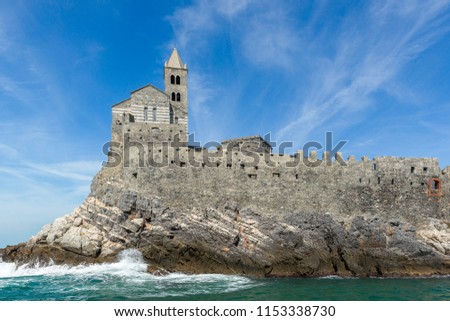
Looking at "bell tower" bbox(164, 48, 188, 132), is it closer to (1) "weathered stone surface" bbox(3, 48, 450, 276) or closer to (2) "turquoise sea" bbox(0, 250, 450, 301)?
(1) "weathered stone surface" bbox(3, 48, 450, 276)

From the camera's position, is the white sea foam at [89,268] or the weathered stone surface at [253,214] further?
the weathered stone surface at [253,214]

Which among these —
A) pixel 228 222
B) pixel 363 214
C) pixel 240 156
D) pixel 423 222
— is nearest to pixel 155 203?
pixel 228 222

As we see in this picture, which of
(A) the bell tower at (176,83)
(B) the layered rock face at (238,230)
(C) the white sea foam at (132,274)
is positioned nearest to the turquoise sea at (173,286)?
(C) the white sea foam at (132,274)

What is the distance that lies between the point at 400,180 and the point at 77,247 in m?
26.2

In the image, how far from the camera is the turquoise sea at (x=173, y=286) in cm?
1880

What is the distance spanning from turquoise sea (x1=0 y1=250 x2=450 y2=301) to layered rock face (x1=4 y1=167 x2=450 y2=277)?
1.49 meters

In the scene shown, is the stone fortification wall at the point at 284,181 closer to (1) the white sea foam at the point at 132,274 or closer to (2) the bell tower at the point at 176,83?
(1) the white sea foam at the point at 132,274

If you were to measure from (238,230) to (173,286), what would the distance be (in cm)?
873

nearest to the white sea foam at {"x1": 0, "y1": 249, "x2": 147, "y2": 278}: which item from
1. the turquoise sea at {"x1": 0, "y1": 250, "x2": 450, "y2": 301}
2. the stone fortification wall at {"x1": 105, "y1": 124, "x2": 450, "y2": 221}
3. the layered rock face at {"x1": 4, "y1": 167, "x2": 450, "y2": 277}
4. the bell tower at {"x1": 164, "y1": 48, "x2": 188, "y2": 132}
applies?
the turquoise sea at {"x1": 0, "y1": 250, "x2": 450, "y2": 301}

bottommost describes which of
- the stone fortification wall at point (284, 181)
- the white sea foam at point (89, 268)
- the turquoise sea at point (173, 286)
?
the turquoise sea at point (173, 286)

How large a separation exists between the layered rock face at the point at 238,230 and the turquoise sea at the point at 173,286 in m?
1.49

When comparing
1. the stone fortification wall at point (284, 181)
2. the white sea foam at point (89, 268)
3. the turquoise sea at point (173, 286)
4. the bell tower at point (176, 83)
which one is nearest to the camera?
the turquoise sea at point (173, 286)

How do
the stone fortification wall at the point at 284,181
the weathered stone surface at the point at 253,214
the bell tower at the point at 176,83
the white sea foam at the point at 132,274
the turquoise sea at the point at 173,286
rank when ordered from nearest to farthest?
1. the turquoise sea at the point at 173,286
2. the white sea foam at the point at 132,274
3. the weathered stone surface at the point at 253,214
4. the stone fortification wall at the point at 284,181
5. the bell tower at the point at 176,83

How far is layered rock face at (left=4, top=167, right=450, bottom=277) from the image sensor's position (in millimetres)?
26906
